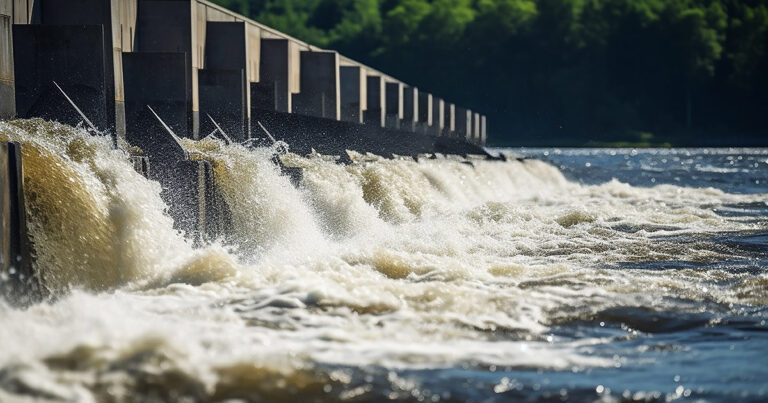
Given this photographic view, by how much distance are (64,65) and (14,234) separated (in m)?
4.97

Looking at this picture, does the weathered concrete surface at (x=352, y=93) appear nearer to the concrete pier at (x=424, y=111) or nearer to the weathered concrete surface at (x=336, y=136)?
the weathered concrete surface at (x=336, y=136)

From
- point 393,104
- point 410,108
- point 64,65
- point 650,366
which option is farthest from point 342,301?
point 410,108

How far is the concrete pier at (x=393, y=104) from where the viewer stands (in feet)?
136

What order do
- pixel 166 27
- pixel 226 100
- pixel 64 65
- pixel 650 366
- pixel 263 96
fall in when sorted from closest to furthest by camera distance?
1. pixel 650 366
2. pixel 64 65
3. pixel 166 27
4. pixel 226 100
5. pixel 263 96

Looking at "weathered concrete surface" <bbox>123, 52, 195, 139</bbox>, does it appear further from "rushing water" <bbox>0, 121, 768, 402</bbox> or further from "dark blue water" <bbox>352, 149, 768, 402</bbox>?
"dark blue water" <bbox>352, 149, 768, 402</bbox>

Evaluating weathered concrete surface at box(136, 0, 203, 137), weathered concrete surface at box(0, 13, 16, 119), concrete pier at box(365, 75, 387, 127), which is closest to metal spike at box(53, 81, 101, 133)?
weathered concrete surface at box(0, 13, 16, 119)

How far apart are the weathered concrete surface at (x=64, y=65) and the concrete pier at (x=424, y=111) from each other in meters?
35.7

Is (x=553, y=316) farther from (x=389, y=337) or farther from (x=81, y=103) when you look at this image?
(x=81, y=103)

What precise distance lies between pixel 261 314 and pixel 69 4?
8.56 m

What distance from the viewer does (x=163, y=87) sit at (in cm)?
1697

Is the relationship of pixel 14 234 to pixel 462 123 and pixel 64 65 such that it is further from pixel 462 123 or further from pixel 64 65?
pixel 462 123

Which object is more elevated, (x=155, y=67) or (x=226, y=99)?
(x=155, y=67)

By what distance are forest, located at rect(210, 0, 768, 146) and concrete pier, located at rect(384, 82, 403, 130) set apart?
6561cm

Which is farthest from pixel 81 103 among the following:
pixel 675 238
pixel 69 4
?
pixel 675 238
